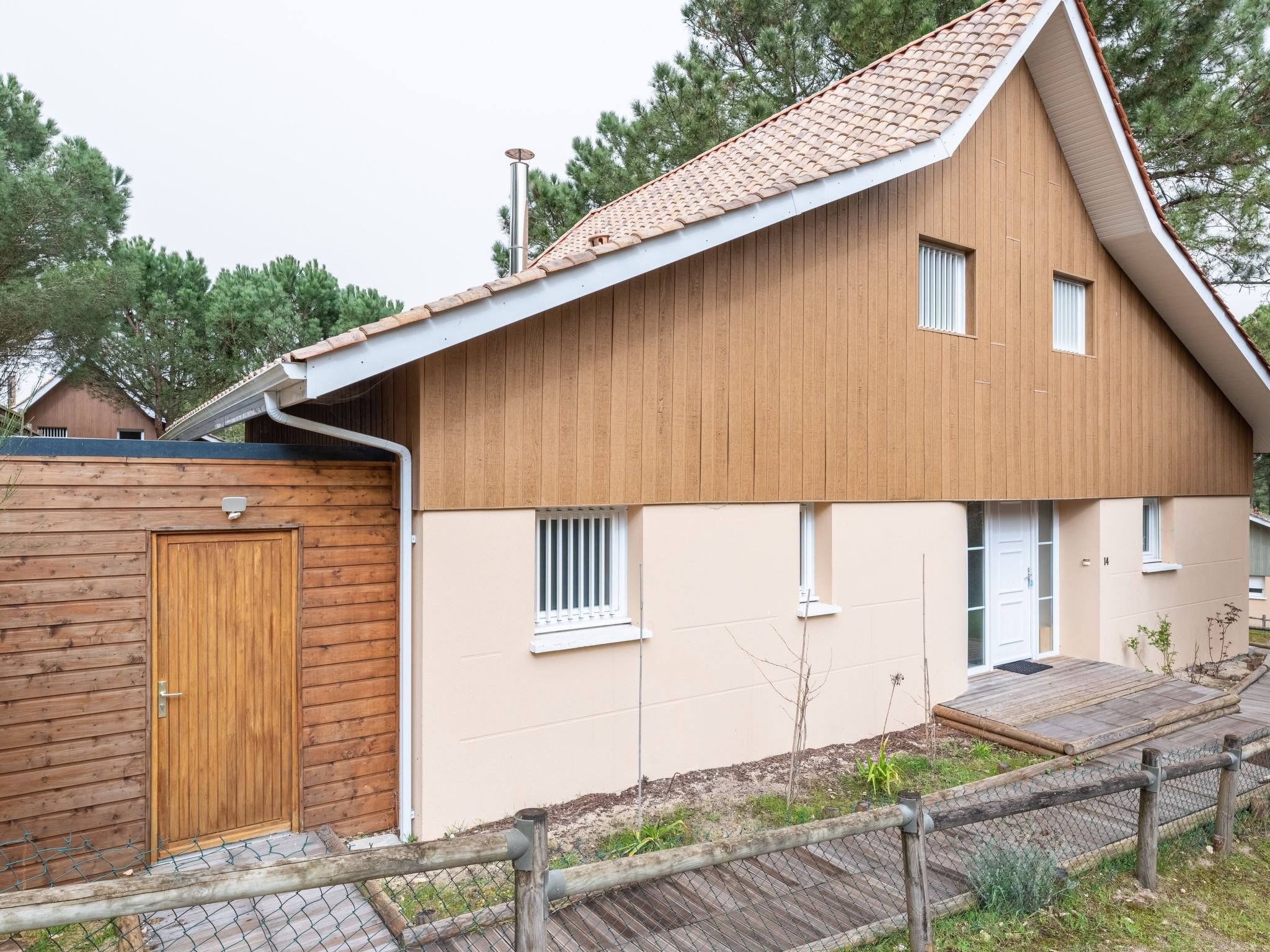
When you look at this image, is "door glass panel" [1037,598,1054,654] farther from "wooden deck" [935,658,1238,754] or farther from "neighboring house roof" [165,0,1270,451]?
"neighboring house roof" [165,0,1270,451]

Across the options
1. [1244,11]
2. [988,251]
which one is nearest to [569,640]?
[988,251]

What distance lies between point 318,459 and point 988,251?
6861 millimetres

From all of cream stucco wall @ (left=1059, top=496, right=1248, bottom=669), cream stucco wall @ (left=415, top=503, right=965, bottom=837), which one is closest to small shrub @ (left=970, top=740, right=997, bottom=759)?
cream stucco wall @ (left=415, top=503, right=965, bottom=837)

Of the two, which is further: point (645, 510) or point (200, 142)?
point (200, 142)

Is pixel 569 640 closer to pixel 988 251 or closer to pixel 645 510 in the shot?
pixel 645 510

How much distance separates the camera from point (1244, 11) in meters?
12.1

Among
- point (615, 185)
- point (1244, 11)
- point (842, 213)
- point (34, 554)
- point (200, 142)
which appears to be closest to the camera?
point (34, 554)

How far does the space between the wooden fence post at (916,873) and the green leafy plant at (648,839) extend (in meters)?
1.55

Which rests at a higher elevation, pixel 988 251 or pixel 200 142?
pixel 200 142

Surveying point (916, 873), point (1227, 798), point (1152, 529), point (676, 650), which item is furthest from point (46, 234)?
point (1152, 529)

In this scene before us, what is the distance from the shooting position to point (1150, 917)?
13.9 feet

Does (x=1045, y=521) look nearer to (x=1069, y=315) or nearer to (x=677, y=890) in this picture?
(x=1069, y=315)

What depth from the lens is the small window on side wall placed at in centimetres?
782

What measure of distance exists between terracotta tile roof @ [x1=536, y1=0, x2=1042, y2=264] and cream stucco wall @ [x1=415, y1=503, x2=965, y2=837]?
250cm
